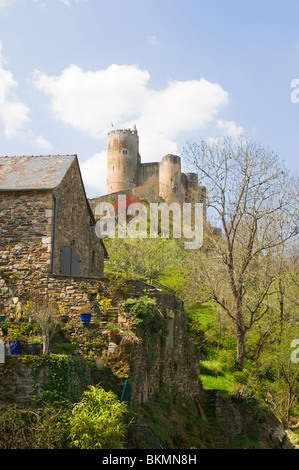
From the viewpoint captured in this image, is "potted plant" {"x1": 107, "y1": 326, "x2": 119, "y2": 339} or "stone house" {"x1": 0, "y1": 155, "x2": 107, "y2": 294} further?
"stone house" {"x1": 0, "y1": 155, "x2": 107, "y2": 294}

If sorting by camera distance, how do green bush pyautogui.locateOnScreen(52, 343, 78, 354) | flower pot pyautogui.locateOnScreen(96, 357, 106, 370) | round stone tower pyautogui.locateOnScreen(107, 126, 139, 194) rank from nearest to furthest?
flower pot pyautogui.locateOnScreen(96, 357, 106, 370)
green bush pyautogui.locateOnScreen(52, 343, 78, 354)
round stone tower pyautogui.locateOnScreen(107, 126, 139, 194)

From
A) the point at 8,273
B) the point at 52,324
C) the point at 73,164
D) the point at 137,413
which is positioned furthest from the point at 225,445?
the point at 73,164

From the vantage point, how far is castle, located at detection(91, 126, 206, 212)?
257 feet

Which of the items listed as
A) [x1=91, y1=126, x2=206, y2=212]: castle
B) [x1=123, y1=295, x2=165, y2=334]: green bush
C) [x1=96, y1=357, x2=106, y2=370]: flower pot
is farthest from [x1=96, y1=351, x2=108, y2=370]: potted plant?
[x1=91, y1=126, x2=206, y2=212]: castle

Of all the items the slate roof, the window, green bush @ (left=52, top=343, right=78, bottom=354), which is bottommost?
green bush @ (left=52, top=343, right=78, bottom=354)

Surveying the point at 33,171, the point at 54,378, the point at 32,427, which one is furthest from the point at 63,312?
the point at 33,171

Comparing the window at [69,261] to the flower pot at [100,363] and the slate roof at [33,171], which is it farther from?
the flower pot at [100,363]

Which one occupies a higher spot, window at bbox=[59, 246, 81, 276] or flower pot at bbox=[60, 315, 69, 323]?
window at bbox=[59, 246, 81, 276]

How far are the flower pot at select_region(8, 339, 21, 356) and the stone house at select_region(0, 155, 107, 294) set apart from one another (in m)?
4.12

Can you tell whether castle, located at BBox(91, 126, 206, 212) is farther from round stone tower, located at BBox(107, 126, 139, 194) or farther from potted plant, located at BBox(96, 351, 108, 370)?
potted plant, located at BBox(96, 351, 108, 370)

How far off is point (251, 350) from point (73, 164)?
58.4 feet

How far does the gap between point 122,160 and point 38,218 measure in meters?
64.1

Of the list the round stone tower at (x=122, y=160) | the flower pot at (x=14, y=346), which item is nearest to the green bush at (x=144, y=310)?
the flower pot at (x=14, y=346)

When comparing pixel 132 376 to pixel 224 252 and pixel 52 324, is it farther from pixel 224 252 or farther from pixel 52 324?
pixel 224 252
